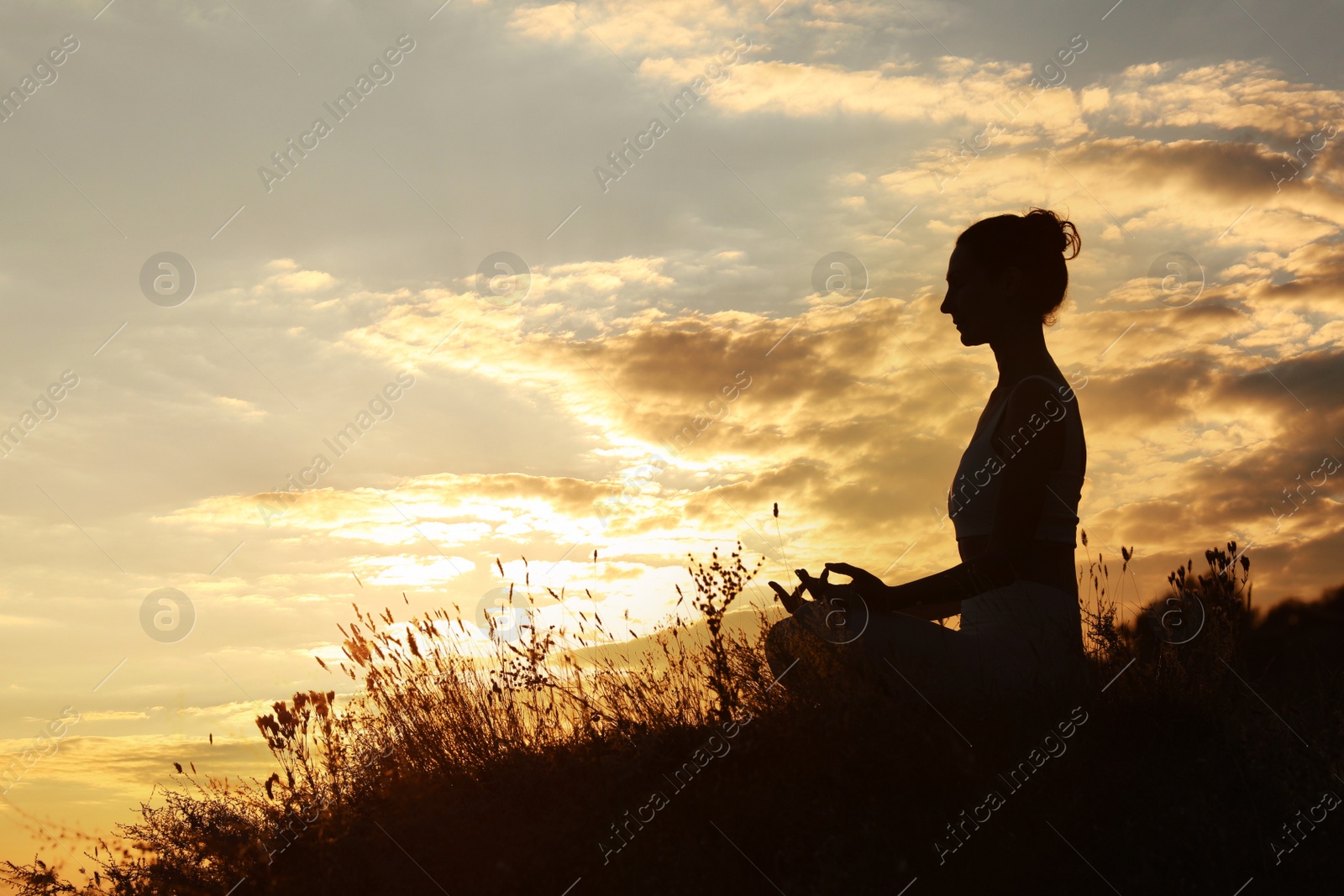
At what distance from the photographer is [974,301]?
4074 mm

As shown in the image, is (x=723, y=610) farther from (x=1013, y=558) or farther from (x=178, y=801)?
(x=178, y=801)

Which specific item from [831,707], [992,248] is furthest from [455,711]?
[992,248]

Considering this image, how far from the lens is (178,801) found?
5.94 m

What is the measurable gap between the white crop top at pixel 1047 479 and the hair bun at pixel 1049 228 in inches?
29.3

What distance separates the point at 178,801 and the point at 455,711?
1958 mm

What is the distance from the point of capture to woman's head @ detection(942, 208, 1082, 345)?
4051 millimetres

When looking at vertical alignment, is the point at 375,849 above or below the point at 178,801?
Answer: below

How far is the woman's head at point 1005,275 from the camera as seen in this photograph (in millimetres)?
4051

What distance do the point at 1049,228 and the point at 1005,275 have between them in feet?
1.10
